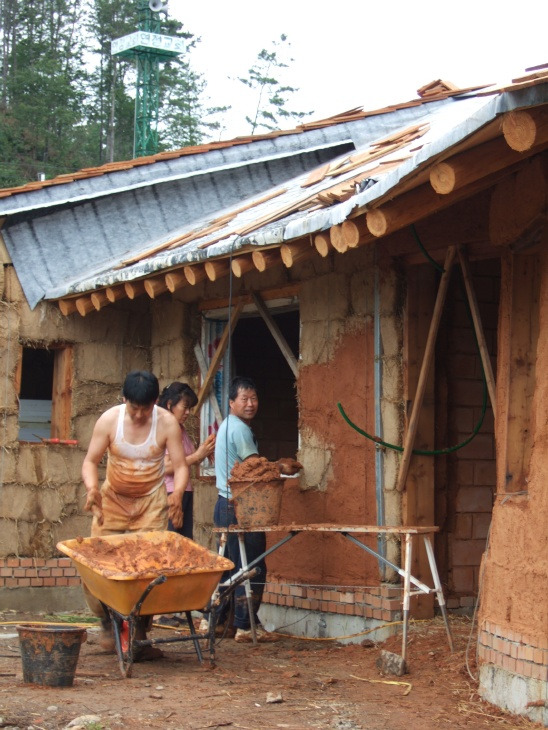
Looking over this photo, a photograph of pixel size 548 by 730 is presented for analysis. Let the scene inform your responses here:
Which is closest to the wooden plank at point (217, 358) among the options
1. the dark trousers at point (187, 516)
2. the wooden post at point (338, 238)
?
the dark trousers at point (187, 516)

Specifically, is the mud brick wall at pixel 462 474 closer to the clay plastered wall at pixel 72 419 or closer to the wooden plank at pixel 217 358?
the wooden plank at pixel 217 358

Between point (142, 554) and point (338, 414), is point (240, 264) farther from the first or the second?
point (142, 554)

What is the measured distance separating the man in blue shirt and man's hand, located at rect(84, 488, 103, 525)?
45.2 inches

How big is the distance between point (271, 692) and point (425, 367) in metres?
2.49

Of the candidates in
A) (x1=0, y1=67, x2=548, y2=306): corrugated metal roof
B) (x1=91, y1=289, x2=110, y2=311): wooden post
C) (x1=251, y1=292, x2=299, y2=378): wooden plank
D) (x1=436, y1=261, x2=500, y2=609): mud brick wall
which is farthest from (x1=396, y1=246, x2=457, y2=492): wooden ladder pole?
(x1=91, y1=289, x2=110, y2=311): wooden post

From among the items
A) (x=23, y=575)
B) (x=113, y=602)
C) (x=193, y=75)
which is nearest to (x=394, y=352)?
(x=113, y=602)

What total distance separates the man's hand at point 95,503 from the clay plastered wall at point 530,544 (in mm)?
2665

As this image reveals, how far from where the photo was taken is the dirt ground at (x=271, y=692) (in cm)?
577

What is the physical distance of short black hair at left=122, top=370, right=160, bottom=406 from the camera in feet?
24.0

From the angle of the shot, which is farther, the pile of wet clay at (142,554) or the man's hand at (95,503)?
the man's hand at (95,503)

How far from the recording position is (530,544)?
5.80 m

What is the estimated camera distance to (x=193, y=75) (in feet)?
144

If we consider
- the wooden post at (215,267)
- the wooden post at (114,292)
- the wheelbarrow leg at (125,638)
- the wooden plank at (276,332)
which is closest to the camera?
the wheelbarrow leg at (125,638)

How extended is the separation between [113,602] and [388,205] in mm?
2885
